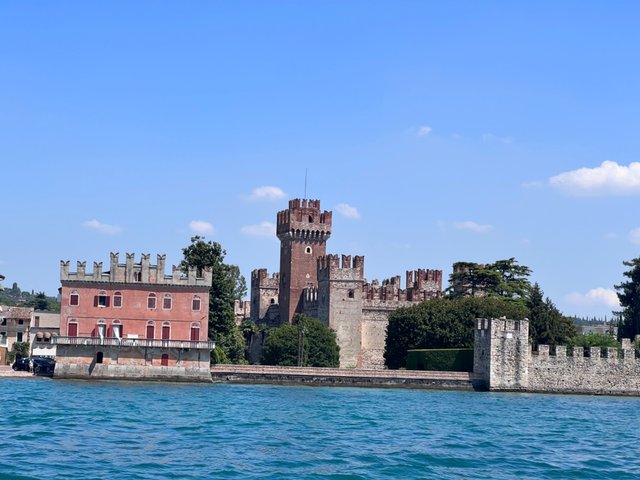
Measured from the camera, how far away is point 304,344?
63938 mm

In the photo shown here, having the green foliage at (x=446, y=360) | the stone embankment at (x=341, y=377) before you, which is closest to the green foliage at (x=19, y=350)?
the stone embankment at (x=341, y=377)

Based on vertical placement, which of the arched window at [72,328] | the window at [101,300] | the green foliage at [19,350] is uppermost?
the window at [101,300]

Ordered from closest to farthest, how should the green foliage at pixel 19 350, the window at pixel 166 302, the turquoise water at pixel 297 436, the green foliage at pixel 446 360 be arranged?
the turquoise water at pixel 297 436
the window at pixel 166 302
the green foliage at pixel 446 360
the green foliage at pixel 19 350

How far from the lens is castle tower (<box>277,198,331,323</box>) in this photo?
76438 millimetres

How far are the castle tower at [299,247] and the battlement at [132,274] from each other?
19368 millimetres

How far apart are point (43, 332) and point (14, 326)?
3044 mm

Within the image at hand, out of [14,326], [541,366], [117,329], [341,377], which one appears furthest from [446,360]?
[14,326]

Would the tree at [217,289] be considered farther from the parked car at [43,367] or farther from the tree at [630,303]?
the tree at [630,303]

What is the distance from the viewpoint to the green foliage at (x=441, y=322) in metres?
63.2

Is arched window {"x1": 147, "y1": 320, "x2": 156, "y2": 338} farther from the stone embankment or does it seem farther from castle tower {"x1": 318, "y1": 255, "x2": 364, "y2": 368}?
castle tower {"x1": 318, "y1": 255, "x2": 364, "y2": 368}

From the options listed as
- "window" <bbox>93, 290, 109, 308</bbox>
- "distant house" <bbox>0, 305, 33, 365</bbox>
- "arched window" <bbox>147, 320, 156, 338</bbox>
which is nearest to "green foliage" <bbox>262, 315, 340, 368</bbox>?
"arched window" <bbox>147, 320, 156, 338</bbox>

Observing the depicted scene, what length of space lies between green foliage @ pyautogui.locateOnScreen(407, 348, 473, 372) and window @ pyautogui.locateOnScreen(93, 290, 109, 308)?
17.9m

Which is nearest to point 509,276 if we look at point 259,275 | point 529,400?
point 259,275

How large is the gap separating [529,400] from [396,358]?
15.9m
